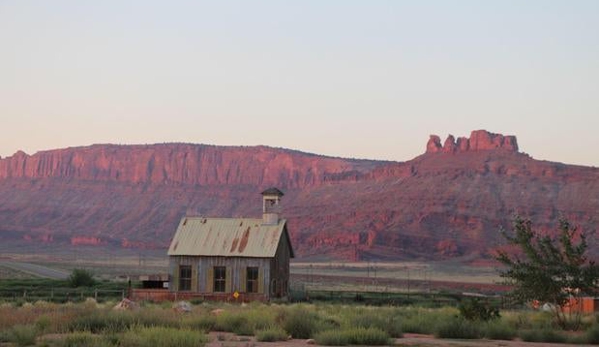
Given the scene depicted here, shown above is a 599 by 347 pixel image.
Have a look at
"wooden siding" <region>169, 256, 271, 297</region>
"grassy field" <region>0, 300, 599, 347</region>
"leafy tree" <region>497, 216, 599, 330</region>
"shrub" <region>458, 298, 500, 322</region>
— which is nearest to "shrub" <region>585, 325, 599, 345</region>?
"grassy field" <region>0, 300, 599, 347</region>

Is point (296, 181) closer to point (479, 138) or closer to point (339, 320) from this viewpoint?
point (479, 138)

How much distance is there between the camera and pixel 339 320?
27000 millimetres

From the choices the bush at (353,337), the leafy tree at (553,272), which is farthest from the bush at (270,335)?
the leafy tree at (553,272)

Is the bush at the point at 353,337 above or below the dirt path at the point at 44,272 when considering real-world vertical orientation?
below

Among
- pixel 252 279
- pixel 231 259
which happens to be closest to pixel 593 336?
pixel 252 279

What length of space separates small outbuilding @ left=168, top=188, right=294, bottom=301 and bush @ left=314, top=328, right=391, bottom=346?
20554 millimetres

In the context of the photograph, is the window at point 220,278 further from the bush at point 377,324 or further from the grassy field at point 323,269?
the grassy field at point 323,269

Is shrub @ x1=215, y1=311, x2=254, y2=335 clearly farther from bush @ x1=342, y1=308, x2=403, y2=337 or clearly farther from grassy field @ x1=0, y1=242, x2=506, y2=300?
grassy field @ x1=0, y1=242, x2=506, y2=300

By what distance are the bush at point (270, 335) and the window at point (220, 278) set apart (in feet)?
68.0

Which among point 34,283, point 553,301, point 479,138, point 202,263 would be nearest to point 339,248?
point 479,138

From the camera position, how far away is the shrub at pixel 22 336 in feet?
64.8

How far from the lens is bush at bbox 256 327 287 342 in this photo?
22.3 metres

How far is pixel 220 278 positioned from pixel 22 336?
23.7 meters

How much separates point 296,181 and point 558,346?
572ft
